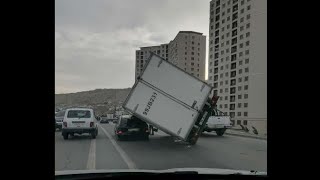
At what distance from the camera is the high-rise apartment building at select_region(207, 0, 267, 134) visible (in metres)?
70.6

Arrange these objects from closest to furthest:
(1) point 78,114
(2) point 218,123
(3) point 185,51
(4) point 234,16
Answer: (3) point 185,51, (1) point 78,114, (2) point 218,123, (4) point 234,16

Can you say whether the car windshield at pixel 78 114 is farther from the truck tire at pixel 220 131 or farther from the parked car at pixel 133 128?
the truck tire at pixel 220 131

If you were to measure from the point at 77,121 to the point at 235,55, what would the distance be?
2568 inches

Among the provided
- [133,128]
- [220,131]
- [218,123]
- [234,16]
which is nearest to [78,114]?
[133,128]

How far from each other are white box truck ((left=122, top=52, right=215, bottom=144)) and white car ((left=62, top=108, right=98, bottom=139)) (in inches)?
262

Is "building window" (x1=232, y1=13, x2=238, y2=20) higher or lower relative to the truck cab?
higher

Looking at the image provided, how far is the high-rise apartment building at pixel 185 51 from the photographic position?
20.1m

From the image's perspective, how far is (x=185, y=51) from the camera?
882 inches

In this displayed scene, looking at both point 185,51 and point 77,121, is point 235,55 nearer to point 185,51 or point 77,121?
point 185,51

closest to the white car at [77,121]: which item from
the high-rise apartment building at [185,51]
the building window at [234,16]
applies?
the high-rise apartment building at [185,51]

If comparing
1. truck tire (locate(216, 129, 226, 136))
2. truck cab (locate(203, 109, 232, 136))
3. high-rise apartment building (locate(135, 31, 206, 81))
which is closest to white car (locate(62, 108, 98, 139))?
high-rise apartment building (locate(135, 31, 206, 81))

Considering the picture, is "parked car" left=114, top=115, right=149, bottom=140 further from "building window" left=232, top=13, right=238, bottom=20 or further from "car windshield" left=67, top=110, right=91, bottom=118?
"building window" left=232, top=13, right=238, bottom=20
